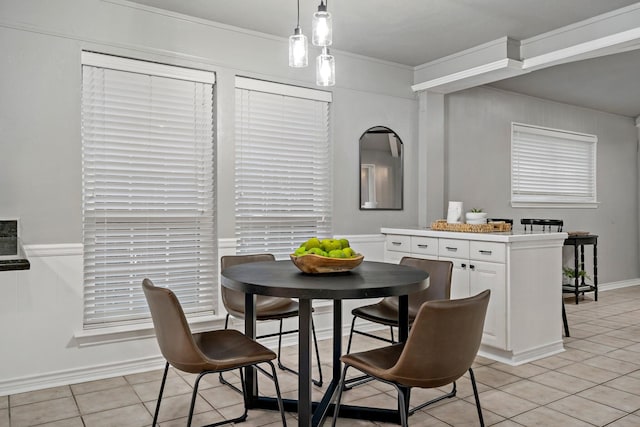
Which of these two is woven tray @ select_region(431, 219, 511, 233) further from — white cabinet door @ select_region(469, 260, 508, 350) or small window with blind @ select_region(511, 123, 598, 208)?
small window with blind @ select_region(511, 123, 598, 208)

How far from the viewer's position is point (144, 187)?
3531 millimetres

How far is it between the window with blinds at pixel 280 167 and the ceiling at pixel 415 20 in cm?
52

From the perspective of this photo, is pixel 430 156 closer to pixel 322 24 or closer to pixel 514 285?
pixel 514 285

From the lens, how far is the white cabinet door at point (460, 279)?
3832mm

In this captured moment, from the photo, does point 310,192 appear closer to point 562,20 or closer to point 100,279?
point 100,279

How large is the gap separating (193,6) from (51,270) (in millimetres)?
2026

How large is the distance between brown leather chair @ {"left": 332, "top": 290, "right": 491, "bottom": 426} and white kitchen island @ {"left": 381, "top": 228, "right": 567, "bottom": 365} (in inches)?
63.4

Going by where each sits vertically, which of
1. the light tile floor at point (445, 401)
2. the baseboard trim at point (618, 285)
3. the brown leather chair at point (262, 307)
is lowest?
the light tile floor at point (445, 401)

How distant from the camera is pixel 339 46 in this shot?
4.30m

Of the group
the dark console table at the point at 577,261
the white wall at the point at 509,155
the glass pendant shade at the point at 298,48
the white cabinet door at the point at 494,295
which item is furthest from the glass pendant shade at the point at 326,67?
the dark console table at the point at 577,261

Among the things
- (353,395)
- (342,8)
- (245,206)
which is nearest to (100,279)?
(245,206)

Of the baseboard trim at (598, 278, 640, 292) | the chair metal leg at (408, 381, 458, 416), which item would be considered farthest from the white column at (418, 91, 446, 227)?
the baseboard trim at (598, 278, 640, 292)

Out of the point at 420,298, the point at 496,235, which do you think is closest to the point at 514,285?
the point at 496,235

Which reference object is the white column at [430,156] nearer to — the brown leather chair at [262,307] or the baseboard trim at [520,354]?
the baseboard trim at [520,354]
